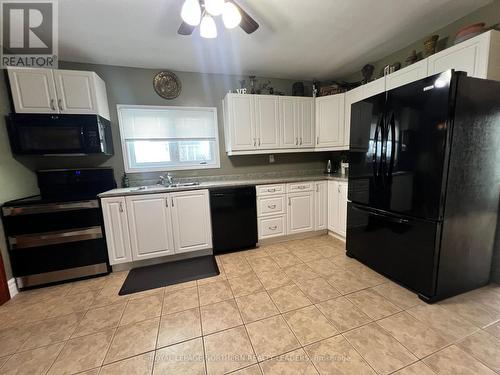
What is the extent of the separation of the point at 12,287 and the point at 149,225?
1341 millimetres

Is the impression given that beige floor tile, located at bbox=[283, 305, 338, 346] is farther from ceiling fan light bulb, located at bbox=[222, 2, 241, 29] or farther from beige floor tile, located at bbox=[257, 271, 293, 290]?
ceiling fan light bulb, located at bbox=[222, 2, 241, 29]

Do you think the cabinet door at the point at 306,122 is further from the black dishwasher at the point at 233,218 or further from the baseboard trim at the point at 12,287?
the baseboard trim at the point at 12,287

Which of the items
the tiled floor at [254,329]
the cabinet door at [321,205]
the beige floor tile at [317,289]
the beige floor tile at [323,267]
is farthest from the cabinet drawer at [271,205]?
the beige floor tile at [317,289]

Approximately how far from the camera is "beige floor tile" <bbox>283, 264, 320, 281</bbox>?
7.25ft

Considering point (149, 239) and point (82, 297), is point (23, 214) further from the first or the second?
point (149, 239)

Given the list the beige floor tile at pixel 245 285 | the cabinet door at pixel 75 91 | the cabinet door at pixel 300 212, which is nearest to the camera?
the beige floor tile at pixel 245 285

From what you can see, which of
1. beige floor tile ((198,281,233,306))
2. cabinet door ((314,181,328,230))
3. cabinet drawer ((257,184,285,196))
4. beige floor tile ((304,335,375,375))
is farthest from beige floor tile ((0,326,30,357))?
cabinet door ((314,181,328,230))

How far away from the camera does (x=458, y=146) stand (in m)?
1.57

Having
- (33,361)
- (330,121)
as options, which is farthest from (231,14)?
(33,361)

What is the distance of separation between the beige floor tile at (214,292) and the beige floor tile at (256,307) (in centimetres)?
15

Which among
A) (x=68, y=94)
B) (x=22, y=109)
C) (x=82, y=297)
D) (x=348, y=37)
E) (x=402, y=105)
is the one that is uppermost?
(x=348, y=37)

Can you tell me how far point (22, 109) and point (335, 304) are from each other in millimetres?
3624

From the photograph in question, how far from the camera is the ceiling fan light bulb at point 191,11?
54.5 inches

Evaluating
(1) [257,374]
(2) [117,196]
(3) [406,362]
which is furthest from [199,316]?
(2) [117,196]
